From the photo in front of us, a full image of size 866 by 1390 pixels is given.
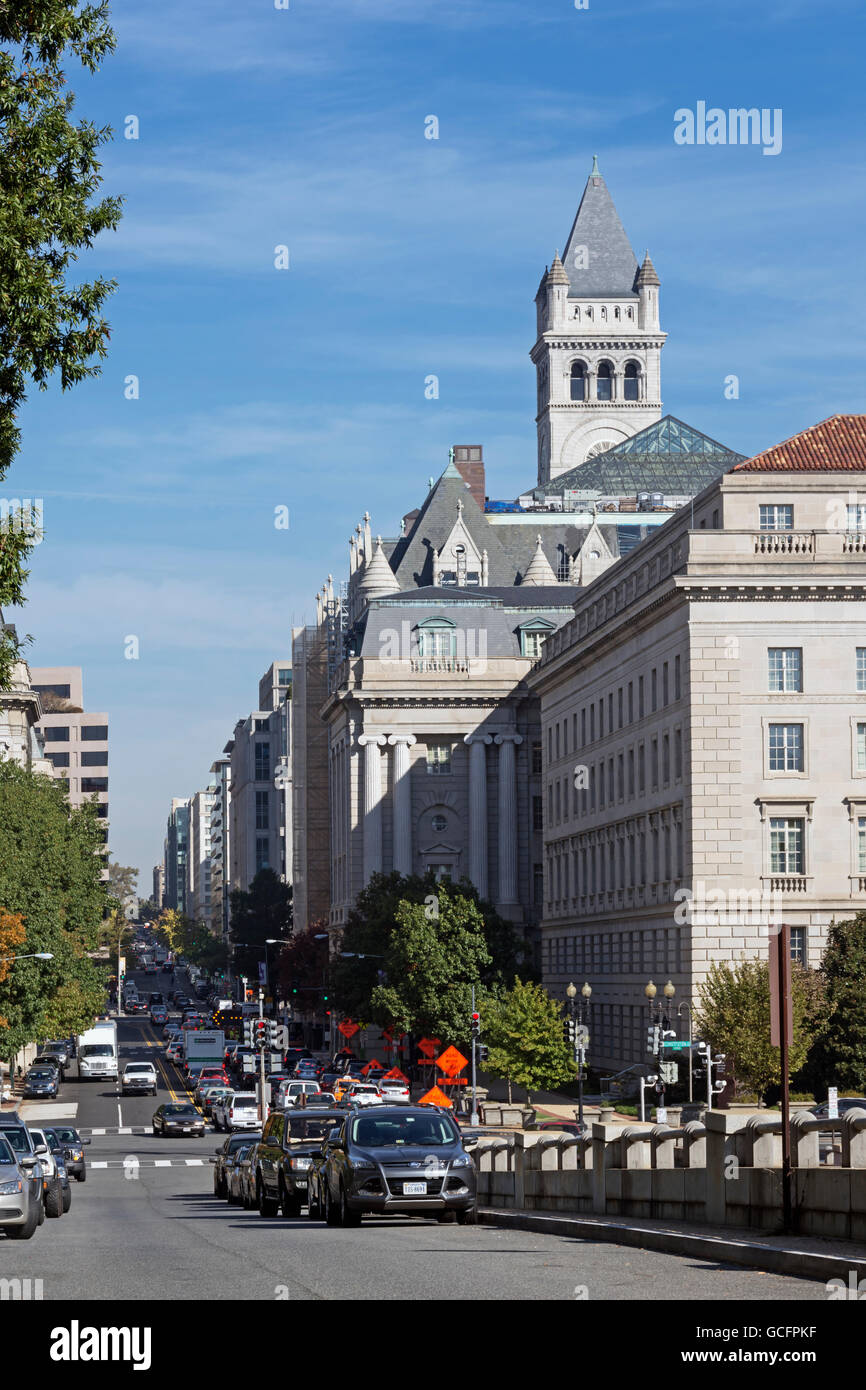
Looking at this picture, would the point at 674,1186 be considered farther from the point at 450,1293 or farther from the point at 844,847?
the point at 844,847

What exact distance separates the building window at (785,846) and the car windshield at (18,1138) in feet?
142

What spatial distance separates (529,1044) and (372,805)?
59373 mm

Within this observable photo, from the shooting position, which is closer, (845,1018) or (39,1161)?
(39,1161)

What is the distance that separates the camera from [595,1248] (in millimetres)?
24953

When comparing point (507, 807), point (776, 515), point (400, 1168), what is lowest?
point (400, 1168)

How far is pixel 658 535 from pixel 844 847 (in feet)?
60.3

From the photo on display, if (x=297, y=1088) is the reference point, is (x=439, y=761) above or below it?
above

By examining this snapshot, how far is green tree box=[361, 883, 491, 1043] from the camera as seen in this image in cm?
9575

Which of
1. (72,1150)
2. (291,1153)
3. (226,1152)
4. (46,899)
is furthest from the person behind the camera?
(46,899)

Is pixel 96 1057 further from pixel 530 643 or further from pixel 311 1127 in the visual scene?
pixel 311 1127

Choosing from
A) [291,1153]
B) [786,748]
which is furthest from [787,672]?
[291,1153]

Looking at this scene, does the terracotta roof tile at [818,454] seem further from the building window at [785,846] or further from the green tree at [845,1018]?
the green tree at [845,1018]

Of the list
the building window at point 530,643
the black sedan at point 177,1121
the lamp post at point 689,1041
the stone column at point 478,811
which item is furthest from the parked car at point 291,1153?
the building window at point 530,643

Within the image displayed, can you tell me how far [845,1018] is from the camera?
71.0 meters
